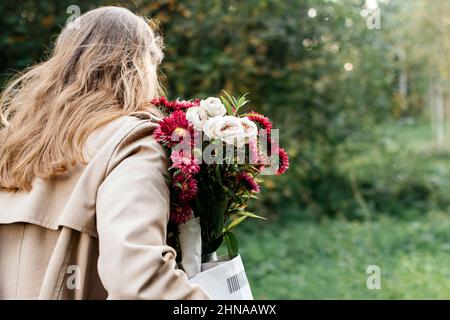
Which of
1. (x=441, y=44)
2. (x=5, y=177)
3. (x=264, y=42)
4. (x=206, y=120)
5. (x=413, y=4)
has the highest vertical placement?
(x=413, y=4)

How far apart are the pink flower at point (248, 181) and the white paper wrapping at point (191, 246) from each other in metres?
0.19

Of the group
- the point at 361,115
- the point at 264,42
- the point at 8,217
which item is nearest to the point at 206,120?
the point at 8,217

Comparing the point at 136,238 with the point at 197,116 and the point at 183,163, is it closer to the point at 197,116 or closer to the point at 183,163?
the point at 183,163

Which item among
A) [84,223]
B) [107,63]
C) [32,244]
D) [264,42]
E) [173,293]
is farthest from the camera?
[264,42]

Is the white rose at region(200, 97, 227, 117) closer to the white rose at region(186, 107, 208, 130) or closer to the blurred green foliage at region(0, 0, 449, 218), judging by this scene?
the white rose at region(186, 107, 208, 130)

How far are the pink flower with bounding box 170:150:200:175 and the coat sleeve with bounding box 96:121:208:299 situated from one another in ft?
0.21

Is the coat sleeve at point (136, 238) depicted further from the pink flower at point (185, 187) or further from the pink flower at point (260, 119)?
the pink flower at point (260, 119)

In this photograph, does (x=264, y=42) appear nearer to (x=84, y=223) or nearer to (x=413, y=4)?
(x=84, y=223)

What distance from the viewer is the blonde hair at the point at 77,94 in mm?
1873

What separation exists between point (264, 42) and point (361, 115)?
2.23 m

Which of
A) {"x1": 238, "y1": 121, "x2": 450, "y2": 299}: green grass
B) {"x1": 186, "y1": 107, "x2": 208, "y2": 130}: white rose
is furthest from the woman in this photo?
{"x1": 238, "y1": 121, "x2": 450, "y2": 299}: green grass

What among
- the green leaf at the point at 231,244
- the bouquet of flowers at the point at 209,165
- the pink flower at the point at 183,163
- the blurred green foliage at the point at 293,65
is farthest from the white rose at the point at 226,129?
the blurred green foliage at the point at 293,65

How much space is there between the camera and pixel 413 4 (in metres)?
14.3

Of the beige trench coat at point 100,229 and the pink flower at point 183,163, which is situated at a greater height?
the pink flower at point 183,163
